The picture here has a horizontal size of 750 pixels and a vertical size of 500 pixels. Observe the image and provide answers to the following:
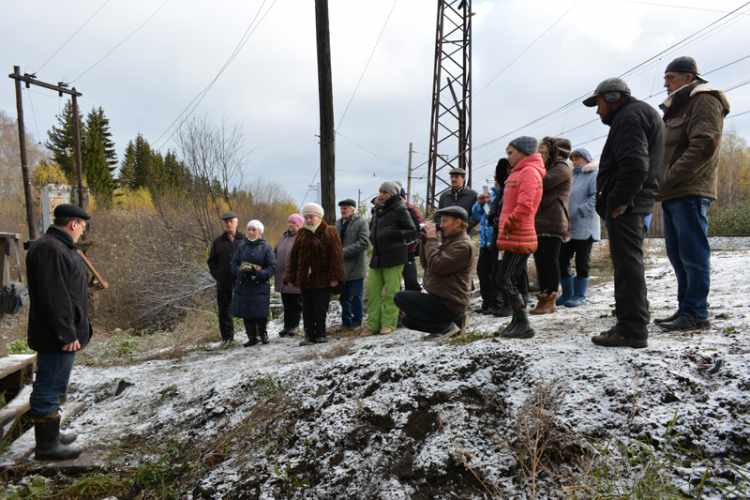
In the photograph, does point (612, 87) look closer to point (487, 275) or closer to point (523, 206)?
point (523, 206)

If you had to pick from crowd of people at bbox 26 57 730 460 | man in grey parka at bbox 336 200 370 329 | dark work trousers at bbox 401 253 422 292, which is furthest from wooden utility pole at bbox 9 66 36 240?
dark work trousers at bbox 401 253 422 292

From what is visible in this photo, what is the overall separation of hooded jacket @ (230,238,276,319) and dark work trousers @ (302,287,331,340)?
2.45 feet

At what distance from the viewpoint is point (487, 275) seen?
5.62 metres

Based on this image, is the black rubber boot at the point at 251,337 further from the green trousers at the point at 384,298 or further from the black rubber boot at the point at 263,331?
the green trousers at the point at 384,298

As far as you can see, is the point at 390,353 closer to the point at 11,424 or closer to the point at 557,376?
the point at 557,376

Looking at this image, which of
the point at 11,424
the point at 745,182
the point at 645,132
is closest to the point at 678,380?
the point at 645,132

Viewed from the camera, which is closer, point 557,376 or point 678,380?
point 678,380

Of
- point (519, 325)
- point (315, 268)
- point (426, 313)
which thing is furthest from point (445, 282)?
point (315, 268)

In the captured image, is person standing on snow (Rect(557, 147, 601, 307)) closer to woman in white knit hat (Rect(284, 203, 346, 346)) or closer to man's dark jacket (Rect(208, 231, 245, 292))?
woman in white knit hat (Rect(284, 203, 346, 346))

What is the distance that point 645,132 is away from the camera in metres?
2.87

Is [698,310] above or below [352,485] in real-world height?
above

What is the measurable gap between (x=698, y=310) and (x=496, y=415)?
2035 mm

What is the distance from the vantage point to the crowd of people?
2.88 metres

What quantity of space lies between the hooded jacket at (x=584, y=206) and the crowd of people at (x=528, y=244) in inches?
0.6
